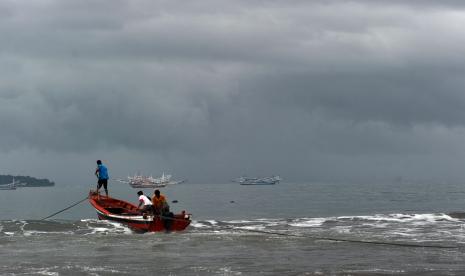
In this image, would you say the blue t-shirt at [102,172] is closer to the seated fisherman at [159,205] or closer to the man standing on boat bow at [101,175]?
the man standing on boat bow at [101,175]

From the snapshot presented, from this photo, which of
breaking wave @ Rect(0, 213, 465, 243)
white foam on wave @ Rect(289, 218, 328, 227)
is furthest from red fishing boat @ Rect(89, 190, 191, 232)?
white foam on wave @ Rect(289, 218, 328, 227)

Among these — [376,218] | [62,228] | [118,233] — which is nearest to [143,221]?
[118,233]

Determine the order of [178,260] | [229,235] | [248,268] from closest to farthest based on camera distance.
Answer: [248,268] → [178,260] → [229,235]

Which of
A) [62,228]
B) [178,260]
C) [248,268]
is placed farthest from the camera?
[62,228]

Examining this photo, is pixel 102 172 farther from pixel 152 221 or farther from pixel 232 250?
pixel 232 250

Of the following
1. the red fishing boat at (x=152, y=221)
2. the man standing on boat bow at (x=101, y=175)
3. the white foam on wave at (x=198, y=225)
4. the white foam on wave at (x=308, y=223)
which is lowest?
the white foam on wave at (x=308, y=223)

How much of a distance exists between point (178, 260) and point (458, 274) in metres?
10.00

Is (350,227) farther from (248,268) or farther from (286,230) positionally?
(248,268)

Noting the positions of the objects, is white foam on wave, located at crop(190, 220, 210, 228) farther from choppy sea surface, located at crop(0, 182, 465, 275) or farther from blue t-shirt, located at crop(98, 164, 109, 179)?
blue t-shirt, located at crop(98, 164, 109, 179)

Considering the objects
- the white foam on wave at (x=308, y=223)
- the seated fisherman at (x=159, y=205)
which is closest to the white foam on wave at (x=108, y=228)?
the seated fisherman at (x=159, y=205)

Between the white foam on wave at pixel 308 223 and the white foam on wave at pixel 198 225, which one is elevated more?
the white foam on wave at pixel 198 225

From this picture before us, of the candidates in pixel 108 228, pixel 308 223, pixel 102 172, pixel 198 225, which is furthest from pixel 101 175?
pixel 308 223

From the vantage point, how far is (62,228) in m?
36.6

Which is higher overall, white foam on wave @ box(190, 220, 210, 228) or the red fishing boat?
the red fishing boat
